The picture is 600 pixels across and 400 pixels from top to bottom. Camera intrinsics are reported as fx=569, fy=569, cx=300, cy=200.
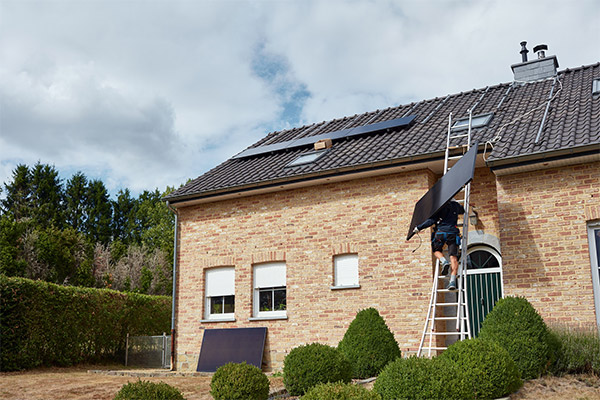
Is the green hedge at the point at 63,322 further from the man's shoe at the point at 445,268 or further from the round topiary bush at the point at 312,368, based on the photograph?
the man's shoe at the point at 445,268

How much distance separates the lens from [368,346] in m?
10.6

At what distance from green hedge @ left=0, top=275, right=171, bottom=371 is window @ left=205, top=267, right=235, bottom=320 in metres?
5.28

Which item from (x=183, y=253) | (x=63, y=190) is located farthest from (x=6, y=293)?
(x=63, y=190)

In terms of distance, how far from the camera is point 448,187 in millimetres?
10609

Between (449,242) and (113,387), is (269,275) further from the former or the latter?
(449,242)

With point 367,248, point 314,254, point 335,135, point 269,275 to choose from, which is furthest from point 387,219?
point 335,135

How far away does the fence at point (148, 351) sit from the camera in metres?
19.9

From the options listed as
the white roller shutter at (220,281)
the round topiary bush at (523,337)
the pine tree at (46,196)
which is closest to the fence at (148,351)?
the white roller shutter at (220,281)

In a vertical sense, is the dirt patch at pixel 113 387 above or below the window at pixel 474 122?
below

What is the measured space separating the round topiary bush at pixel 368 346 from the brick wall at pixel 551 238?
107 inches

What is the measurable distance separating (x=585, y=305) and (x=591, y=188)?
2.23 meters

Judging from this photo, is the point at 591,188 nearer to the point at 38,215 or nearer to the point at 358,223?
the point at 358,223

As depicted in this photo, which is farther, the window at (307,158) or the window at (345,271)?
the window at (307,158)

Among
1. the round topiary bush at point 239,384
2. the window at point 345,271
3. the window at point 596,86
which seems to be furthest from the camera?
the window at point 596,86
